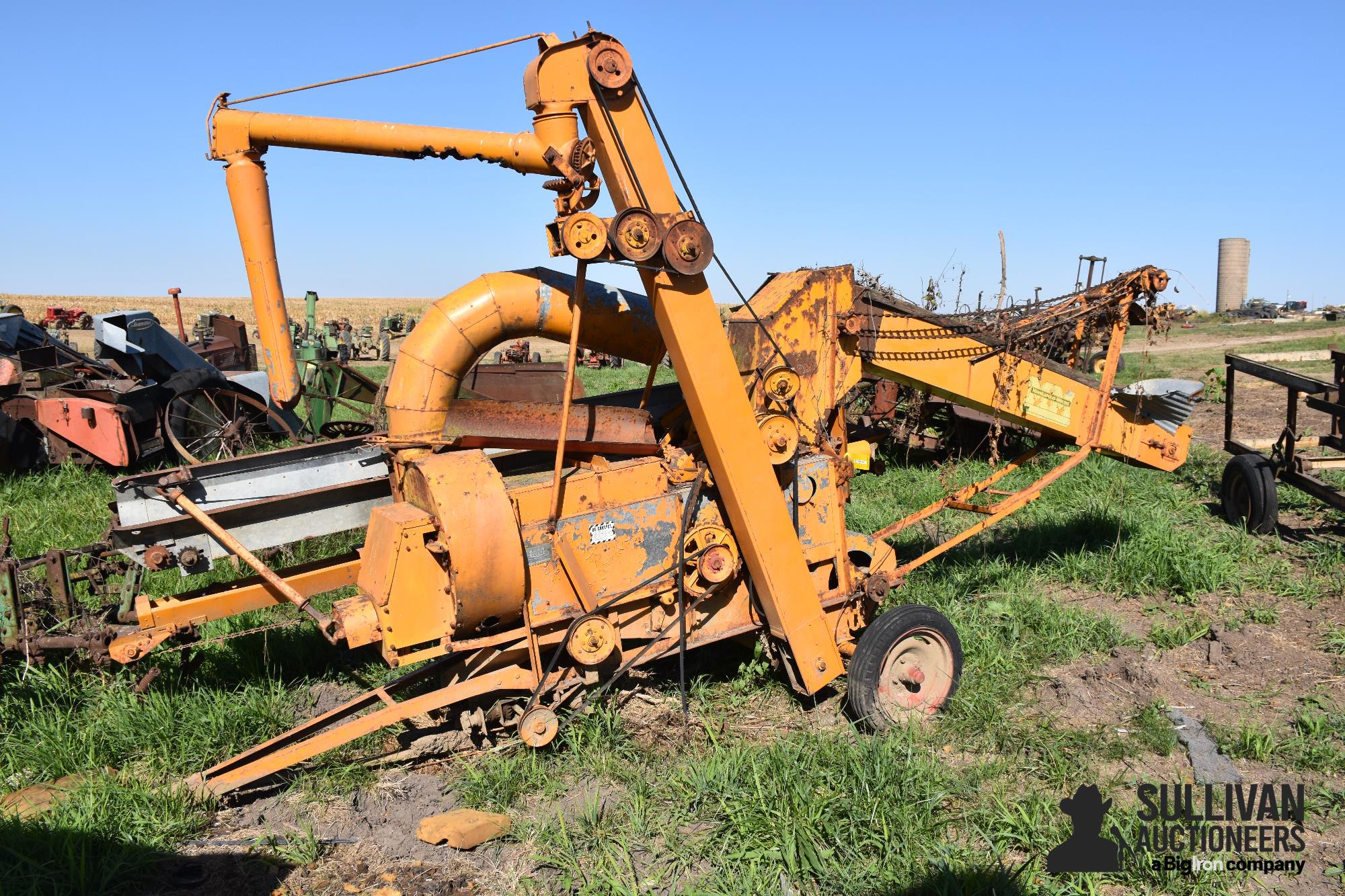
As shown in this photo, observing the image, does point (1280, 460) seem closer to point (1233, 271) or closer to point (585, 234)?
point (585, 234)

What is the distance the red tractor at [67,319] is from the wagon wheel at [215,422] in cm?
2298

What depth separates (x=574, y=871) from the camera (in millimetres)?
3598

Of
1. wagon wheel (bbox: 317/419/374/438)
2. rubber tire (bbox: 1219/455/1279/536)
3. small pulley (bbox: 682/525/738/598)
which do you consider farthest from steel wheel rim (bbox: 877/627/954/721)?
wagon wheel (bbox: 317/419/374/438)

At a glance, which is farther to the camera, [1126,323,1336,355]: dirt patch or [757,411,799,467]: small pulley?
[1126,323,1336,355]: dirt patch

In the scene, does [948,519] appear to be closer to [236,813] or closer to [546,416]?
[546,416]

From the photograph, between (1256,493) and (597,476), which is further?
(1256,493)

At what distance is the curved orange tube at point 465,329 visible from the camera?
4281 mm

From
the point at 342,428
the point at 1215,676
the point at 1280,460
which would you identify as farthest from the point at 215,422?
the point at 1280,460

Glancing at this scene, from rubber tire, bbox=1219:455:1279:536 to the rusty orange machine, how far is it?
3.79 m

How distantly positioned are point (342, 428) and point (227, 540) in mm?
5780

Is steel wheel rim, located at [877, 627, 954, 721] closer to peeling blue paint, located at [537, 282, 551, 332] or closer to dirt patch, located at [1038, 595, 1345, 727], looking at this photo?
dirt patch, located at [1038, 595, 1345, 727]

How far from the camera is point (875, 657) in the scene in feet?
15.1

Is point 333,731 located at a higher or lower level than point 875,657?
lower

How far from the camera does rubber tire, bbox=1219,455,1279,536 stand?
7555mm
